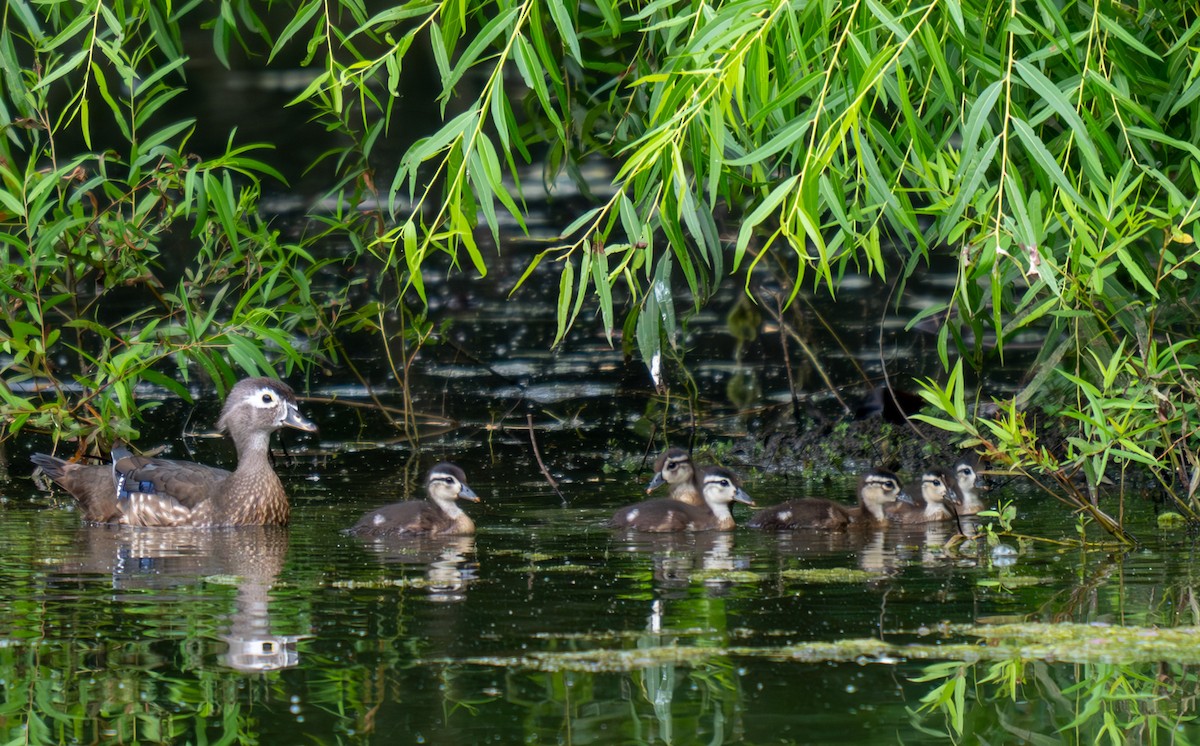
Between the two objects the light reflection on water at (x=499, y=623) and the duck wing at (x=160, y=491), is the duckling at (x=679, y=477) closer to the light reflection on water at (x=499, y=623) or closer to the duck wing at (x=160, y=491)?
the light reflection on water at (x=499, y=623)

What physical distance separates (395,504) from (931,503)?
2510 mm

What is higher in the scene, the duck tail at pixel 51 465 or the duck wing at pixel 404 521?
the duck tail at pixel 51 465

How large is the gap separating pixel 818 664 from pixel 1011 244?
142 cm

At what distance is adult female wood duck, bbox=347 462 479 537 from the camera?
7.71 m

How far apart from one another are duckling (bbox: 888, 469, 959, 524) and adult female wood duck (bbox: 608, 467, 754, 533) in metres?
0.70

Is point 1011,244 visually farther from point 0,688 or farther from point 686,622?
point 0,688

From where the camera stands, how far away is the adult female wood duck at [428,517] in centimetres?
771

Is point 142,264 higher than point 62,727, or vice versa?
point 142,264

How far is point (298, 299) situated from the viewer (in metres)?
10.4

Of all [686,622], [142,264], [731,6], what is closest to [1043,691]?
[686,622]

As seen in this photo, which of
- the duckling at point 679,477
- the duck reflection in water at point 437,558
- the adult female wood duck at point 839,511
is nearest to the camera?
the duck reflection in water at point 437,558

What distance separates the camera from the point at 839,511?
8133 millimetres

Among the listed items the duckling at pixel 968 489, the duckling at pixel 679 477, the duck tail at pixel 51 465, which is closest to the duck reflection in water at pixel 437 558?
the duckling at pixel 679 477

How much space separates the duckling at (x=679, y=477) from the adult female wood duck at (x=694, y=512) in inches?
11.8
